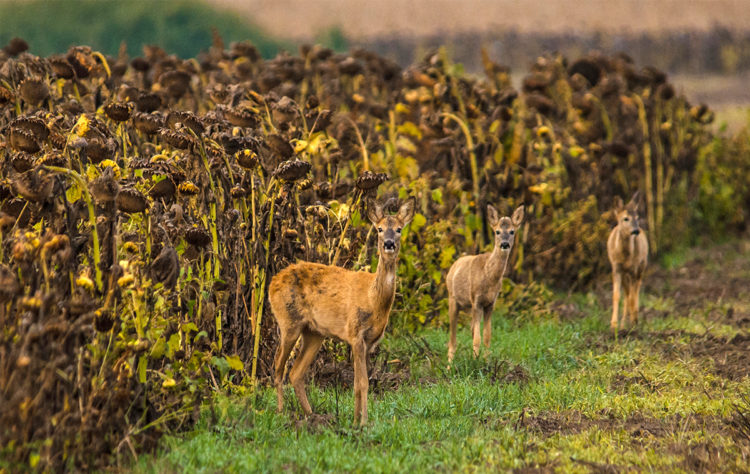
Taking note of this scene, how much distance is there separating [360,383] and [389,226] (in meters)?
1.03

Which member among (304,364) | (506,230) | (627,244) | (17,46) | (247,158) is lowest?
(627,244)

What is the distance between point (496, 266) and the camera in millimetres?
8945

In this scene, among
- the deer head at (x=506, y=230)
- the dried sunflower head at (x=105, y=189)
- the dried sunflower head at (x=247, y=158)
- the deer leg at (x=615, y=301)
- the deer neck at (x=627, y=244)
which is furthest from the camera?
the deer neck at (x=627, y=244)

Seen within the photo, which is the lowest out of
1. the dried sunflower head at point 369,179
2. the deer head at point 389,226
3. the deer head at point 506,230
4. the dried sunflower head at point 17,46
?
the deer head at point 506,230

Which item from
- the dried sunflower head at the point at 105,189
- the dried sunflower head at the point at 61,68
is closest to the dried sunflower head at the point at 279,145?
the dried sunflower head at the point at 105,189

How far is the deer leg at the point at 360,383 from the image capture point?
22.4 feet

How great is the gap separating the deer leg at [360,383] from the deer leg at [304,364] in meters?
0.35

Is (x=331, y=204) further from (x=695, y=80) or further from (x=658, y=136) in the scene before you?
(x=695, y=80)

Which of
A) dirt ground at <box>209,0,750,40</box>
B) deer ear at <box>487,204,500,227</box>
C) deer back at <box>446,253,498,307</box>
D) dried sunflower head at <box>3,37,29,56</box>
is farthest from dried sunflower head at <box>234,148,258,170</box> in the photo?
dirt ground at <box>209,0,750,40</box>

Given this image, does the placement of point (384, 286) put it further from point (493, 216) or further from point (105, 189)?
point (493, 216)

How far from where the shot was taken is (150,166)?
689 cm

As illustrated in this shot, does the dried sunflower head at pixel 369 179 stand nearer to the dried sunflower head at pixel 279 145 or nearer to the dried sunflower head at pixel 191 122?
the dried sunflower head at pixel 279 145

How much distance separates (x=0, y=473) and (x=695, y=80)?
24621 millimetres

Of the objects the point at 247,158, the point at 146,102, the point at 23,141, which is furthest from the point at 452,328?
the point at 23,141
